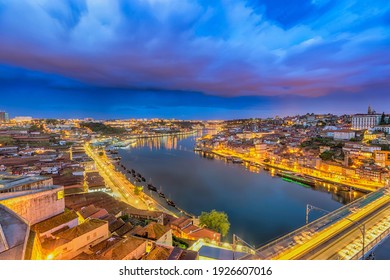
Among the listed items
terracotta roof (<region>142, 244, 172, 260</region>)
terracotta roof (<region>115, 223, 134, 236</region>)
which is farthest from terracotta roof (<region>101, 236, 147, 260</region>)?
terracotta roof (<region>115, 223, 134, 236</region>)

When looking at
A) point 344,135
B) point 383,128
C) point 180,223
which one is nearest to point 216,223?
point 180,223

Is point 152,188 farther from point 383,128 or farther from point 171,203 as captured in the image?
point 383,128

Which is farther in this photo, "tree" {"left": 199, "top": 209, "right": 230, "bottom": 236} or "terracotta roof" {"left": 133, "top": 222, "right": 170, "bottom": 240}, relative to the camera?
"tree" {"left": 199, "top": 209, "right": 230, "bottom": 236}


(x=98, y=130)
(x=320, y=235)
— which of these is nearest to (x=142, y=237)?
(x=320, y=235)

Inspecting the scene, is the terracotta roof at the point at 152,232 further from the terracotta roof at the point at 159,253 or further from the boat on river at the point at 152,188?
the boat on river at the point at 152,188

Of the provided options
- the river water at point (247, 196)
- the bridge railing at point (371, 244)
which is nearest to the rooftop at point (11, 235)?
the bridge railing at point (371, 244)

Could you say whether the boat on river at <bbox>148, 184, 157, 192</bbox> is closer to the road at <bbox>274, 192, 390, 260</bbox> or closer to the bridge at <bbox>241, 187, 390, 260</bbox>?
the bridge at <bbox>241, 187, 390, 260</bbox>

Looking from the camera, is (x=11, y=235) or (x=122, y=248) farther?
(x=122, y=248)
